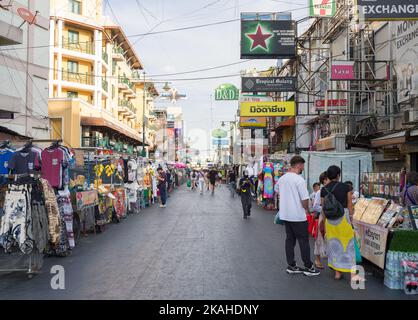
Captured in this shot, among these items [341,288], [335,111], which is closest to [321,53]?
[335,111]

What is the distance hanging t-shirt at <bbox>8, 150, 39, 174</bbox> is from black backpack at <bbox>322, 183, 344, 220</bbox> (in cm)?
641

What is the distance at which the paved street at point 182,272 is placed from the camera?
21.4 ft

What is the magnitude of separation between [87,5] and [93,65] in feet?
18.5

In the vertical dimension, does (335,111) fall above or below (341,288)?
above

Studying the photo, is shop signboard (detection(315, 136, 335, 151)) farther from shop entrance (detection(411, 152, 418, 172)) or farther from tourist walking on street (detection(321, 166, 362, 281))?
tourist walking on street (detection(321, 166, 362, 281))

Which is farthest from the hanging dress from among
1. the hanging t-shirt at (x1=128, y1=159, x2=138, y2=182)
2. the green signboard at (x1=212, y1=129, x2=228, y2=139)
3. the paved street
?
the green signboard at (x1=212, y1=129, x2=228, y2=139)

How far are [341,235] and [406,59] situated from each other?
37.9 ft

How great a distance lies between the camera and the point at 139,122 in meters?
69.0

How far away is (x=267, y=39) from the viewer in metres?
25.6

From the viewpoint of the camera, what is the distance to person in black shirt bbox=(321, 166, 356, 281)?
290 inches

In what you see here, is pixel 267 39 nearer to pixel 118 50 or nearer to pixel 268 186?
pixel 268 186

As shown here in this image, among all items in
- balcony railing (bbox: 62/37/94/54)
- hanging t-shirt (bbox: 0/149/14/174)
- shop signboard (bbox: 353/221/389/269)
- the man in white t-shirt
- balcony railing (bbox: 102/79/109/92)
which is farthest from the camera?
balcony railing (bbox: 102/79/109/92)

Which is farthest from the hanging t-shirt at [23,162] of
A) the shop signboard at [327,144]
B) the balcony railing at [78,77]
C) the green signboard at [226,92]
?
the balcony railing at [78,77]
